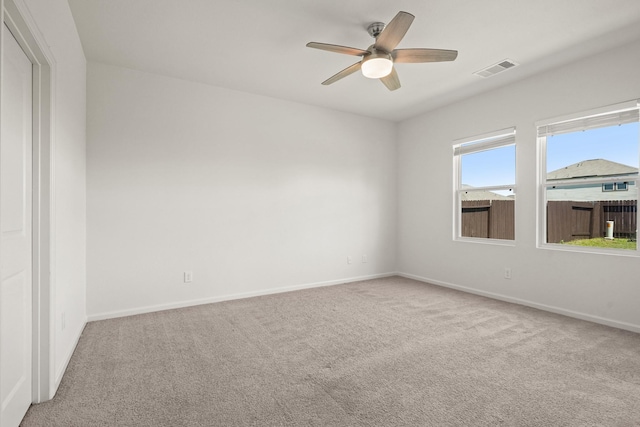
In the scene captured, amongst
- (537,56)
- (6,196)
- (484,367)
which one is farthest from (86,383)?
(537,56)

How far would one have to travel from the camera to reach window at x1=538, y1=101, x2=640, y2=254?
9.98 feet

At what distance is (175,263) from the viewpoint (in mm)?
3648

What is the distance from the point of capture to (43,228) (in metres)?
1.87

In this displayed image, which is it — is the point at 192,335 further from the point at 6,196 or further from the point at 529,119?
the point at 529,119

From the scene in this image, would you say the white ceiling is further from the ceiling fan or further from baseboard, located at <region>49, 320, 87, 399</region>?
baseboard, located at <region>49, 320, 87, 399</region>

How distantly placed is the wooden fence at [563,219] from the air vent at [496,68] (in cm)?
158

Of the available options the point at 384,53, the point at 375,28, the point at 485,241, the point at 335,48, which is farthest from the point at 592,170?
the point at 335,48

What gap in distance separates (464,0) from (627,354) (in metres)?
3.00

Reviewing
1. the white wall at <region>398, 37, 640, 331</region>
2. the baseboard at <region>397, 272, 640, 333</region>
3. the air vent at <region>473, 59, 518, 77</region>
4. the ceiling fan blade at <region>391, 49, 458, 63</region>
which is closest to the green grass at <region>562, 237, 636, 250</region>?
the white wall at <region>398, 37, 640, 331</region>

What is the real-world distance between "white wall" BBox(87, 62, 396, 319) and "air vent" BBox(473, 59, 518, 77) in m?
1.98

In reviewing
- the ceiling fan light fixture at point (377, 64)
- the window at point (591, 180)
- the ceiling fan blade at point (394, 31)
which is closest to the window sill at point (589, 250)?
the window at point (591, 180)

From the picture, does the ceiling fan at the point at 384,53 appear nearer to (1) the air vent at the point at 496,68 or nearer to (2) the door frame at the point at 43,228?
(1) the air vent at the point at 496,68

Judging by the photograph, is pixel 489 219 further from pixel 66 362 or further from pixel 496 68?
pixel 66 362

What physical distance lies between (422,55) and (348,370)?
247 centimetres
